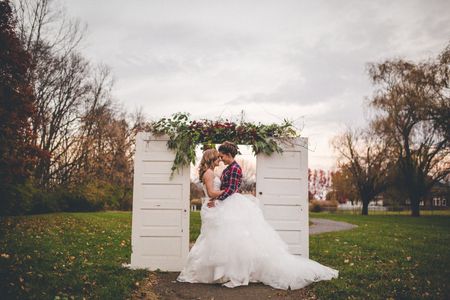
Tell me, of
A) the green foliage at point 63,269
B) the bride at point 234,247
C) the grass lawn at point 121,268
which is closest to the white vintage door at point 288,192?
the bride at point 234,247

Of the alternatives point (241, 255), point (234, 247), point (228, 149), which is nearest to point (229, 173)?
point (228, 149)

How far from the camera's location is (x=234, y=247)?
6.24 meters

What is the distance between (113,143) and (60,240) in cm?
2326

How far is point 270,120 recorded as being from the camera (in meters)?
7.98

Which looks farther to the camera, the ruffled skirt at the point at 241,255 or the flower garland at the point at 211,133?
the flower garland at the point at 211,133

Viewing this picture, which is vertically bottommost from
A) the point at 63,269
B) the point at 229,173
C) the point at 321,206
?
the point at 321,206

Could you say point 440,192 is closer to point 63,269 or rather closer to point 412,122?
point 412,122

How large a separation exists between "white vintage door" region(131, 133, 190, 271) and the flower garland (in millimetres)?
246

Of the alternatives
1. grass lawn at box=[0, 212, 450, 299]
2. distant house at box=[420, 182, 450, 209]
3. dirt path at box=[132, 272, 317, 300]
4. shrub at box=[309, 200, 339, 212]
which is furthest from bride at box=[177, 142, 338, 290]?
shrub at box=[309, 200, 339, 212]

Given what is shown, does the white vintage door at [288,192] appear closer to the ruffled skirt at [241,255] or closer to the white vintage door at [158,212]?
the ruffled skirt at [241,255]

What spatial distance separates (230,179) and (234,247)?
1.18 m

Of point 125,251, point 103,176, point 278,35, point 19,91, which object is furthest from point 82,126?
point 125,251

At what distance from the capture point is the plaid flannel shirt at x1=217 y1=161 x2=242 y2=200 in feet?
21.7

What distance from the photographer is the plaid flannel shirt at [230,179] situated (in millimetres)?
6609
